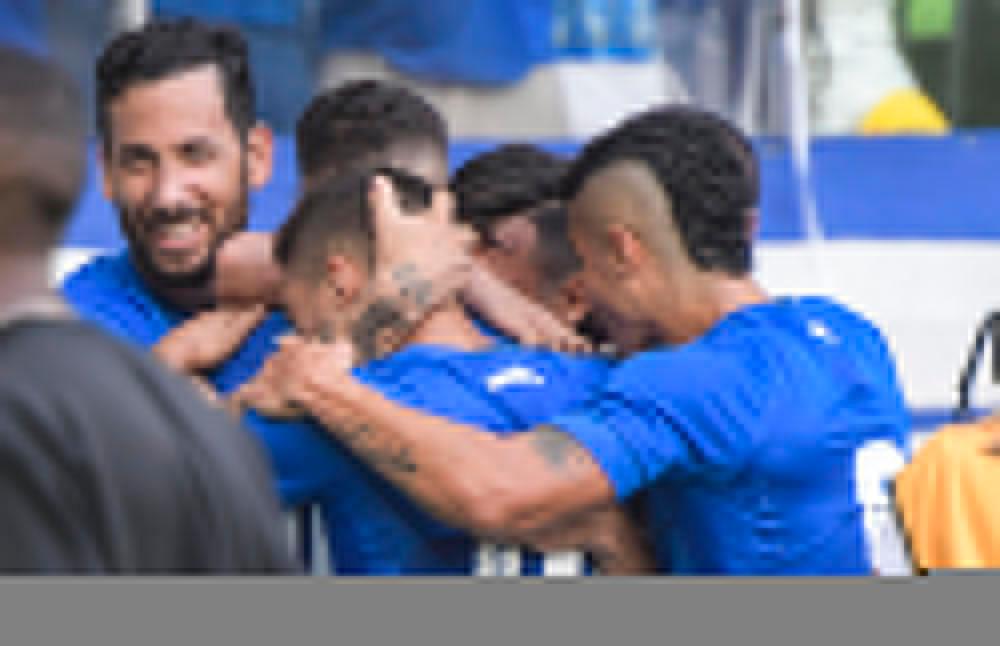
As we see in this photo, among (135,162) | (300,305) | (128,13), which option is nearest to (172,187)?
(135,162)

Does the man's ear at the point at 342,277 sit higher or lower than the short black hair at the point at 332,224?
lower

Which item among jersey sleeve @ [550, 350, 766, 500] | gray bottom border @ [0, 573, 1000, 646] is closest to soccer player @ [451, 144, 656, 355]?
jersey sleeve @ [550, 350, 766, 500]

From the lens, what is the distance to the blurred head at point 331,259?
9.51 ft

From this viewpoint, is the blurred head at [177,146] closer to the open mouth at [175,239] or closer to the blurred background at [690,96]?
the open mouth at [175,239]

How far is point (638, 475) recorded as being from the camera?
2.64 m

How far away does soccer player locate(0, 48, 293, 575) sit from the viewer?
160cm

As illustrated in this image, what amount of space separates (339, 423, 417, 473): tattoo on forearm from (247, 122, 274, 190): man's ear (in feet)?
3.62

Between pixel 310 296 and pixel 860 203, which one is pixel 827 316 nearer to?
pixel 310 296

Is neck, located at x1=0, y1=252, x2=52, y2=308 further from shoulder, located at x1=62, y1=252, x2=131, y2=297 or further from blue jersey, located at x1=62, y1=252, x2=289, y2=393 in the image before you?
shoulder, located at x1=62, y1=252, x2=131, y2=297

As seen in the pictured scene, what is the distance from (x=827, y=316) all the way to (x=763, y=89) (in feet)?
10.5

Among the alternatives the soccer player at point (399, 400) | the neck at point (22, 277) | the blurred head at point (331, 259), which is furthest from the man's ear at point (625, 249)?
the neck at point (22, 277)

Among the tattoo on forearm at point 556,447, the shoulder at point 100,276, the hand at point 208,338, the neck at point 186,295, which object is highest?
→ the shoulder at point 100,276

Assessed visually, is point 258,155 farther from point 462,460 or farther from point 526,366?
point 462,460

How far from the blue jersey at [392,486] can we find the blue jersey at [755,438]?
0.13 metres
